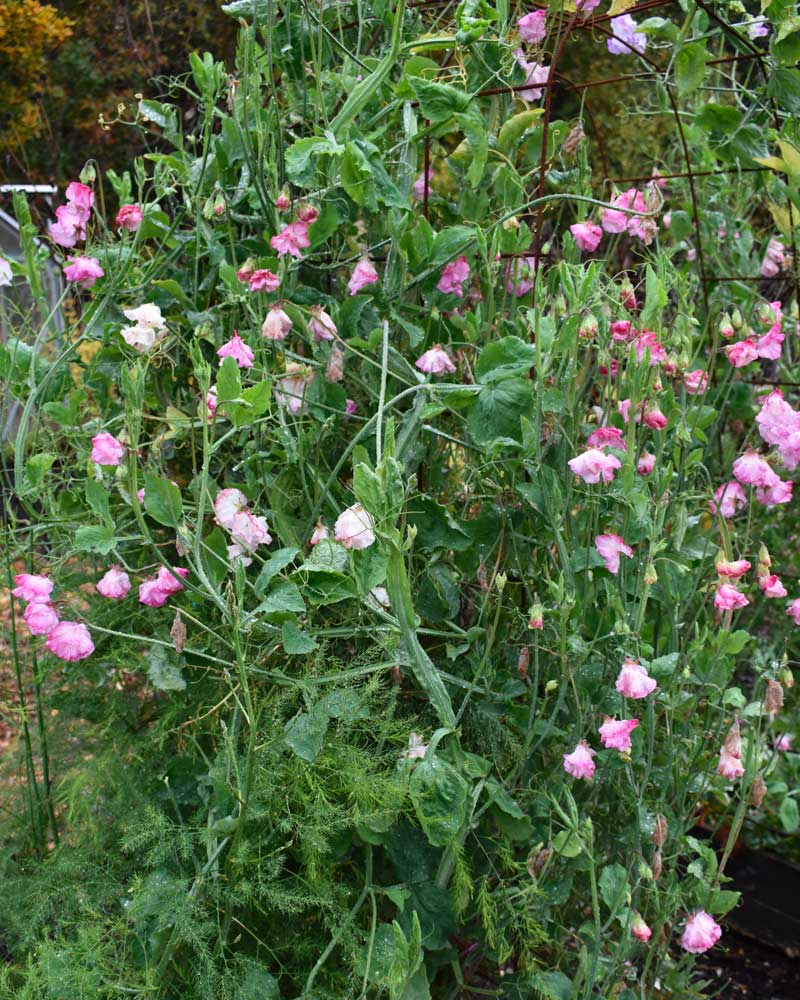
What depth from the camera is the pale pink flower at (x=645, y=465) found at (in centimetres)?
147

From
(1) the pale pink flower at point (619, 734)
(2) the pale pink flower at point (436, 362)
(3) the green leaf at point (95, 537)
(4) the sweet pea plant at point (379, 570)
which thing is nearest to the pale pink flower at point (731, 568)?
(4) the sweet pea plant at point (379, 570)

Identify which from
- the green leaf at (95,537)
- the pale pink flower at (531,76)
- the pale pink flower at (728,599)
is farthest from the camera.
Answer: the pale pink flower at (531,76)

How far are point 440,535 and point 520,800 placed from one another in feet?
1.22

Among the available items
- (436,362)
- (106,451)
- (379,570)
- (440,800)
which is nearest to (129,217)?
(106,451)

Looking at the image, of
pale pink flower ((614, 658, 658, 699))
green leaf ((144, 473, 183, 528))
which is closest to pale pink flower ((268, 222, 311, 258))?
green leaf ((144, 473, 183, 528))

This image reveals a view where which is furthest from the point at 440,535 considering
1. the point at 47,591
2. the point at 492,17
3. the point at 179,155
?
the point at 179,155

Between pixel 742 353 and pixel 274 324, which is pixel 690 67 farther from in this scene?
pixel 274 324

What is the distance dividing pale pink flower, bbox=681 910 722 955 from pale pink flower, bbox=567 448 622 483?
24.6 inches

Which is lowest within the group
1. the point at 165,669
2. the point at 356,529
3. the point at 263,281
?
the point at 165,669

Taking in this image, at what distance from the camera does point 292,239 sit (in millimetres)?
1461

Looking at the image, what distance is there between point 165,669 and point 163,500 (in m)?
0.28

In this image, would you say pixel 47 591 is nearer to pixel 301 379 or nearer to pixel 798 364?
pixel 301 379

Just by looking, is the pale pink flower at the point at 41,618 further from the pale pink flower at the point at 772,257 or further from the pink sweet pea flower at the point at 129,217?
the pale pink flower at the point at 772,257

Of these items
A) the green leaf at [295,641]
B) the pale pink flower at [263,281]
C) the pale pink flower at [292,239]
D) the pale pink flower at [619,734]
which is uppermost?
the pale pink flower at [292,239]
